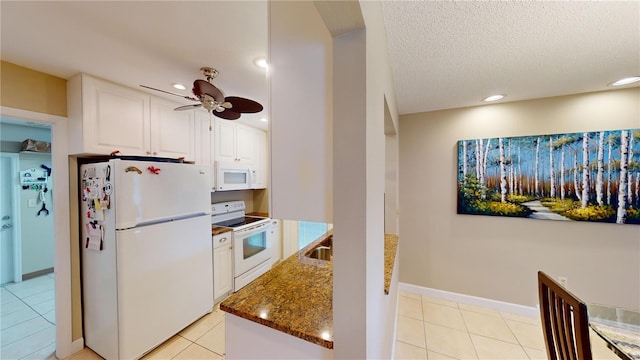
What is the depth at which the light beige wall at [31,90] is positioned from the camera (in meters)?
1.55

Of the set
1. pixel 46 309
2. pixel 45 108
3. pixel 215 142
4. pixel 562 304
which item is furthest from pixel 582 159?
pixel 46 309

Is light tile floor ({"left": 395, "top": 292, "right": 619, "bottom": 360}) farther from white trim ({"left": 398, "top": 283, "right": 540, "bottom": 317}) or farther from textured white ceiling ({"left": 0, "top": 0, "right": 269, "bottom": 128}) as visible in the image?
textured white ceiling ({"left": 0, "top": 0, "right": 269, "bottom": 128})

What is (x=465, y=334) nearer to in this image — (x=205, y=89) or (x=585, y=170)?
(x=585, y=170)

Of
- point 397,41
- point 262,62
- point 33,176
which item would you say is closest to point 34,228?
point 33,176

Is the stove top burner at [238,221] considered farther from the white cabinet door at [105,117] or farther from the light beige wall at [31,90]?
the light beige wall at [31,90]

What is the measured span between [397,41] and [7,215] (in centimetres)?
534

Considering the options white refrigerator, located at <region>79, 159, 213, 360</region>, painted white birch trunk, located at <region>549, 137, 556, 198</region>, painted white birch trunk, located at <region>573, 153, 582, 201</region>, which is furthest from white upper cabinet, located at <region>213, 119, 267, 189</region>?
painted white birch trunk, located at <region>573, 153, 582, 201</region>

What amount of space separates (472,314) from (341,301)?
95.3 inches

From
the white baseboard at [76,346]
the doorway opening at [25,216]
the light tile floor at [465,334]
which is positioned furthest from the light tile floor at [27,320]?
the light tile floor at [465,334]

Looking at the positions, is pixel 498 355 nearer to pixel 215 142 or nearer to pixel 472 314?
pixel 472 314

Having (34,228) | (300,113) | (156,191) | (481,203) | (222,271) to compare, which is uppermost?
(300,113)

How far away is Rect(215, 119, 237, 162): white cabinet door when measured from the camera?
2787 millimetres

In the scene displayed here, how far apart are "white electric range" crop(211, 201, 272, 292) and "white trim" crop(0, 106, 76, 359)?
1289 millimetres

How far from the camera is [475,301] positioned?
2.47 metres
